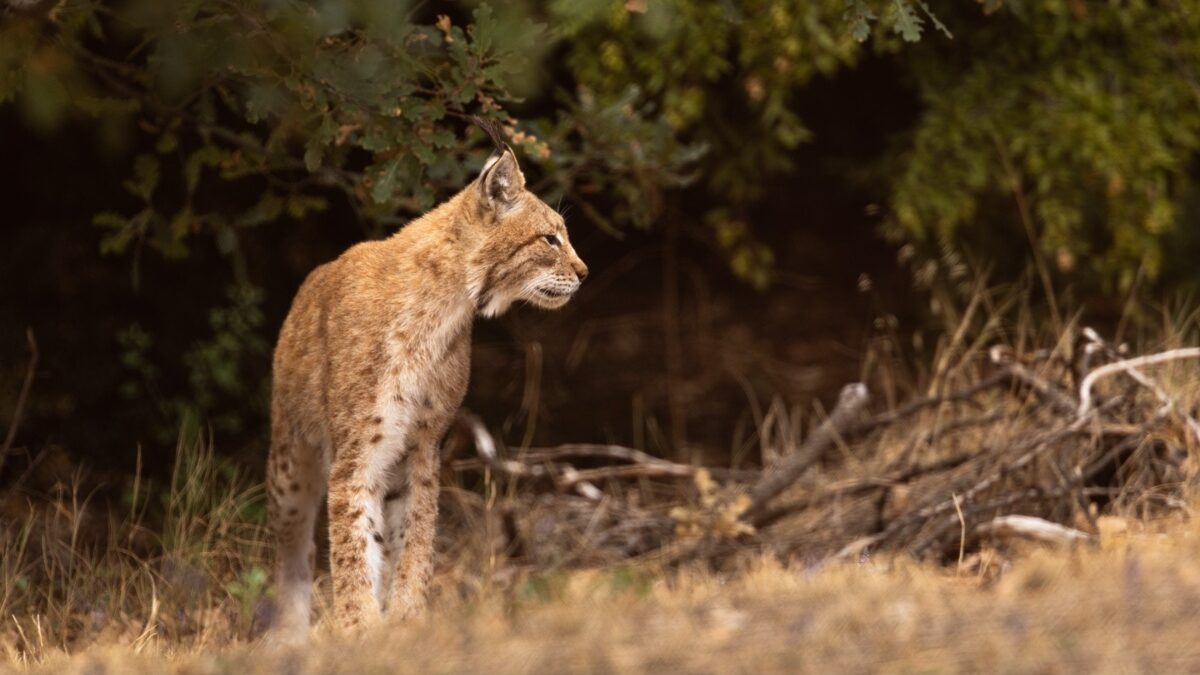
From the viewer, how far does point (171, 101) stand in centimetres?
604

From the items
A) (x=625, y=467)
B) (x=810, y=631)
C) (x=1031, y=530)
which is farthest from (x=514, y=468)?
(x=810, y=631)

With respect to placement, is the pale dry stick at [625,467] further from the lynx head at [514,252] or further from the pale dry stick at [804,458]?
the lynx head at [514,252]

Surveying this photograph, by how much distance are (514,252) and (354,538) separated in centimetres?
98

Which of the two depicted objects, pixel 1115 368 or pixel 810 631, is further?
pixel 1115 368

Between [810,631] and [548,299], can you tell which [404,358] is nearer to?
[548,299]

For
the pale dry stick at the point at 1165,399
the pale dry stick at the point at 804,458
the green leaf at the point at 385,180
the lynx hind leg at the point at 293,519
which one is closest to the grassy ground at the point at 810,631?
the lynx hind leg at the point at 293,519

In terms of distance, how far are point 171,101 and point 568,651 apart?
3254 millimetres

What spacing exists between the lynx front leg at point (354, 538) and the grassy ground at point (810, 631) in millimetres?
322

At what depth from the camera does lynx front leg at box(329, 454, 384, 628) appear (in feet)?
15.5

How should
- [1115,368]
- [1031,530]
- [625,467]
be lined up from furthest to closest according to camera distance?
[625,467] → [1115,368] → [1031,530]

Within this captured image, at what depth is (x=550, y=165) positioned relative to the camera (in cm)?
628

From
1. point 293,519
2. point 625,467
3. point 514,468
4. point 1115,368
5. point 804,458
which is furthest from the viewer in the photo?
point 625,467

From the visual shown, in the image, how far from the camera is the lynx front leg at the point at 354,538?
472 centimetres

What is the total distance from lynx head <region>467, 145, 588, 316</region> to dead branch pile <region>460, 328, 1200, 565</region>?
1176 mm
